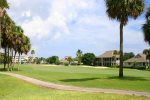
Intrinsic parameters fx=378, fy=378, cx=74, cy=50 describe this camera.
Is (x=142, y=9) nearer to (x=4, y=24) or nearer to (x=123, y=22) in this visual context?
(x=123, y=22)

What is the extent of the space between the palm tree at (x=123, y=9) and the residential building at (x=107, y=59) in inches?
4938

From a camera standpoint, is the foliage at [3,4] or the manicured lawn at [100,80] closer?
the manicured lawn at [100,80]

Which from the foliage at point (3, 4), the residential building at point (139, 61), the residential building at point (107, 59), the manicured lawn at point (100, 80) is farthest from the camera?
the residential building at point (107, 59)

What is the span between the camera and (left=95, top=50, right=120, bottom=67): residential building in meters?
172

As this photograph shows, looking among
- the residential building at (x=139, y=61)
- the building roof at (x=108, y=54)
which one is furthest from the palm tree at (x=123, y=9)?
the building roof at (x=108, y=54)

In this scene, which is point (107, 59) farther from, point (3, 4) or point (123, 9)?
point (3, 4)

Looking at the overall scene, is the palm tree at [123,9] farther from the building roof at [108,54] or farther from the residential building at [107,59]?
the building roof at [108,54]

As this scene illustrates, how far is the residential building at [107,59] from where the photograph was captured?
172350 mm

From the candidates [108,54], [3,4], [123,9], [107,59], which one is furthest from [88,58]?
[3,4]

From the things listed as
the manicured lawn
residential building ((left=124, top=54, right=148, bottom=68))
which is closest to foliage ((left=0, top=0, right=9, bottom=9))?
the manicured lawn

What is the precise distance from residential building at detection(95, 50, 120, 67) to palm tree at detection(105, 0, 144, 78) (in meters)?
125

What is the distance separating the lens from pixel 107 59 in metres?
180

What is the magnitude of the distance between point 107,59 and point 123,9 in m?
138

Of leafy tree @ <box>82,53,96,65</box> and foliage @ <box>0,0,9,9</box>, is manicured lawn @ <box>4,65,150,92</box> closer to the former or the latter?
foliage @ <box>0,0,9,9</box>
